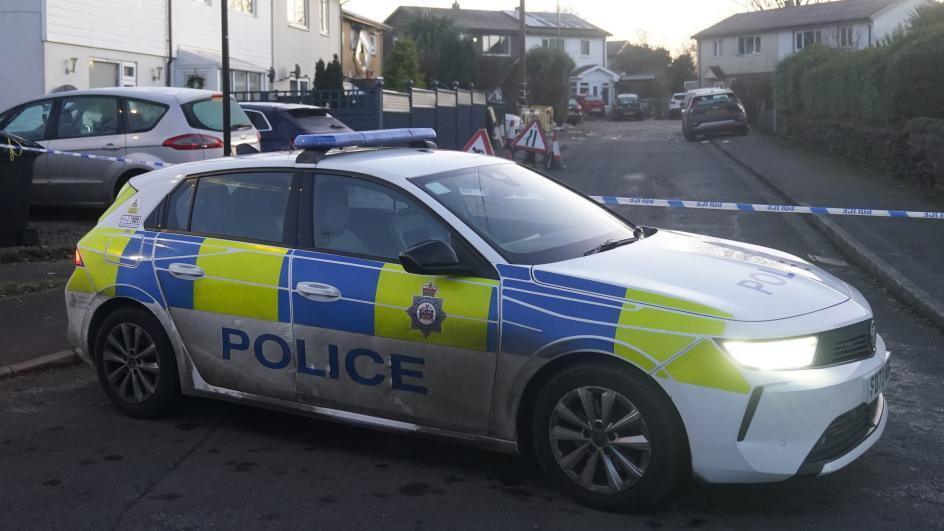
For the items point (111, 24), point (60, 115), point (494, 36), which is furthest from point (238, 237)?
point (494, 36)

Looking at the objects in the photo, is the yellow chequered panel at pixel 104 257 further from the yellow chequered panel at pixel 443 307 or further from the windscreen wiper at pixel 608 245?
the windscreen wiper at pixel 608 245

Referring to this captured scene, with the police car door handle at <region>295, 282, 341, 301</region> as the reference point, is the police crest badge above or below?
below

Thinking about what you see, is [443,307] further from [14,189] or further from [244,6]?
[244,6]

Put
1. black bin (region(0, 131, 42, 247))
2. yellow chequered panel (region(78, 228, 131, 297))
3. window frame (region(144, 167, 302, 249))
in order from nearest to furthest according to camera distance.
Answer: window frame (region(144, 167, 302, 249)), yellow chequered panel (region(78, 228, 131, 297)), black bin (region(0, 131, 42, 247))

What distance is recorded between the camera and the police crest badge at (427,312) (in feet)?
16.6

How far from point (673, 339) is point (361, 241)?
1708 millimetres

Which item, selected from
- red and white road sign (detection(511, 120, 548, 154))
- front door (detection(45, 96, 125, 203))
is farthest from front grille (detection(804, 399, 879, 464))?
red and white road sign (detection(511, 120, 548, 154))

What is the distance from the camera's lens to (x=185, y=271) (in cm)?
591

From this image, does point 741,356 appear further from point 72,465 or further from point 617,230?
point 72,465

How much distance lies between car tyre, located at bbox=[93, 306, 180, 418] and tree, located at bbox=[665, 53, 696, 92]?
9242 cm

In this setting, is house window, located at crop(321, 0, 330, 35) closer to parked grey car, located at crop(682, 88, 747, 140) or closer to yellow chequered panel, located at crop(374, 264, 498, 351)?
parked grey car, located at crop(682, 88, 747, 140)

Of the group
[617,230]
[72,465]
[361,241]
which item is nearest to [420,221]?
[361,241]

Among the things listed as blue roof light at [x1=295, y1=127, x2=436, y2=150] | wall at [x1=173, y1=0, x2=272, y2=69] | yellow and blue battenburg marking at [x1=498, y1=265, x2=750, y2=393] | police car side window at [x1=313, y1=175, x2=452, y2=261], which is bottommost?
yellow and blue battenburg marking at [x1=498, y1=265, x2=750, y2=393]

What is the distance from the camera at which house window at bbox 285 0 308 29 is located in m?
33.3
